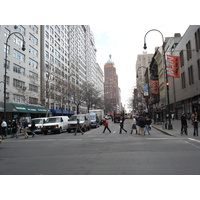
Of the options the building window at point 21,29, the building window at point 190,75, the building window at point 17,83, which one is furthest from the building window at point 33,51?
the building window at point 190,75

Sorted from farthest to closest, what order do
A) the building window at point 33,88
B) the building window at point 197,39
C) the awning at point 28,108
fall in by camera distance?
the building window at point 33,88 → the awning at point 28,108 → the building window at point 197,39

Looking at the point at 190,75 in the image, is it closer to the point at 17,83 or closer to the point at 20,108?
the point at 20,108


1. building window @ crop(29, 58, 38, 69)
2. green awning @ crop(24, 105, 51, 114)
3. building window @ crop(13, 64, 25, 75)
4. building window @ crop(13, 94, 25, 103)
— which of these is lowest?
green awning @ crop(24, 105, 51, 114)

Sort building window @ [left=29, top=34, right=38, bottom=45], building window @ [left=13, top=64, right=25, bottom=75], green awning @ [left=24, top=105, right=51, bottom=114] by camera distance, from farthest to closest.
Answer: building window @ [left=29, top=34, right=38, bottom=45] → green awning @ [left=24, top=105, right=51, bottom=114] → building window @ [left=13, top=64, right=25, bottom=75]

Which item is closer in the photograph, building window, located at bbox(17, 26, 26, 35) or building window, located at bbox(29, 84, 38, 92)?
building window, located at bbox(17, 26, 26, 35)

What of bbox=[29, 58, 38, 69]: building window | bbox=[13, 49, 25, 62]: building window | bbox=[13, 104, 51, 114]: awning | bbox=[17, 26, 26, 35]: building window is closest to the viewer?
bbox=[13, 104, 51, 114]: awning

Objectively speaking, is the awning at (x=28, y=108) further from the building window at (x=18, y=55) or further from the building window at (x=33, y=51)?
the building window at (x=33, y=51)

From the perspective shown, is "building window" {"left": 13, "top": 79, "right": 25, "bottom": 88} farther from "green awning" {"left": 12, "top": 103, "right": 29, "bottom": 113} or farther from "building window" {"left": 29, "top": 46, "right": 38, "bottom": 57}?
"building window" {"left": 29, "top": 46, "right": 38, "bottom": 57}

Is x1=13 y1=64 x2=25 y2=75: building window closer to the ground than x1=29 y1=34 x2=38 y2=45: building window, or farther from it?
closer to the ground

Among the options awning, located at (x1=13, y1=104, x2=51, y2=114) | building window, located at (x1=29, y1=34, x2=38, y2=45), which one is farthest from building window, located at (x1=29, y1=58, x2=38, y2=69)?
awning, located at (x1=13, y1=104, x2=51, y2=114)

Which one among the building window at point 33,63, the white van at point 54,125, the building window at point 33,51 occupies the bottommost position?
the white van at point 54,125

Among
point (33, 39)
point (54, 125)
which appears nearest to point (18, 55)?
point (33, 39)

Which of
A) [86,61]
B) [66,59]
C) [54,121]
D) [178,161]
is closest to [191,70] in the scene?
[54,121]

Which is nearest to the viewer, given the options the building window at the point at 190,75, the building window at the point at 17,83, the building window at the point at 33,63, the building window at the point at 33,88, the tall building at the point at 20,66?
the building window at the point at 190,75
